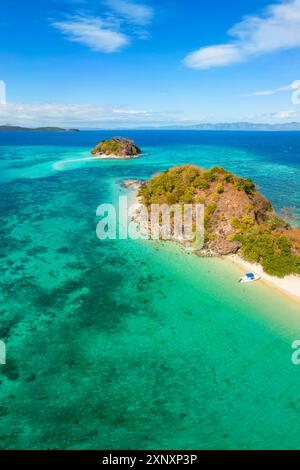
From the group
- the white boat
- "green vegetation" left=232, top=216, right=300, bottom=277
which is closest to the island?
"green vegetation" left=232, top=216, right=300, bottom=277

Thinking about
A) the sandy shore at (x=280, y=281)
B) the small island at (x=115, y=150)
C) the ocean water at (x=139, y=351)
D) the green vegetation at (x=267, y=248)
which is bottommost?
the ocean water at (x=139, y=351)

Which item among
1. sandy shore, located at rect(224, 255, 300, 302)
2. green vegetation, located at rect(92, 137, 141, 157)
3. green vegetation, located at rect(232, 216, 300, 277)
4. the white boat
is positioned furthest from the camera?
green vegetation, located at rect(92, 137, 141, 157)

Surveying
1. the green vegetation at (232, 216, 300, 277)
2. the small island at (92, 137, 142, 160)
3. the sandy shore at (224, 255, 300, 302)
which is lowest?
the sandy shore at (224, 255, 300, 302)

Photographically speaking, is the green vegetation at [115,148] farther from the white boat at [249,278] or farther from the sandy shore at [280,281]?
the white boat at [249,278]

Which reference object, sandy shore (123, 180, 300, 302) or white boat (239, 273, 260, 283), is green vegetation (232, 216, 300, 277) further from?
white boat (239, 273, 260, 283)

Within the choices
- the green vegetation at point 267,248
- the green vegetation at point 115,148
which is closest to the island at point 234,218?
the green vegetation at point 267,248

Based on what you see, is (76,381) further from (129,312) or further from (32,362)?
(129,312)

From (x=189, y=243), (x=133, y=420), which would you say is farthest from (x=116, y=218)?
(x=133, y=420)
